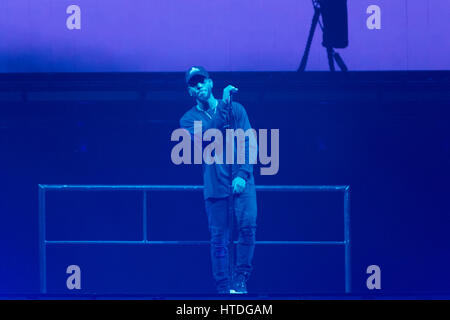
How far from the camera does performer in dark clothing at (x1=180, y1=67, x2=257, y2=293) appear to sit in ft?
10.2

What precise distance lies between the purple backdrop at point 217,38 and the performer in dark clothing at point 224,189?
0.17m

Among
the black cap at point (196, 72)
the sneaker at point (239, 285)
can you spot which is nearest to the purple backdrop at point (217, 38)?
the black cap at point (196, 72)

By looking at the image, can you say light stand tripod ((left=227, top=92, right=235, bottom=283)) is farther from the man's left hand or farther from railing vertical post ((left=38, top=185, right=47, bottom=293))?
railing vertical post ((left=38, top=185, right=47, bottom=293))

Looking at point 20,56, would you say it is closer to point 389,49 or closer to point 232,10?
point 232,10

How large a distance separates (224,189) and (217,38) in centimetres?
70

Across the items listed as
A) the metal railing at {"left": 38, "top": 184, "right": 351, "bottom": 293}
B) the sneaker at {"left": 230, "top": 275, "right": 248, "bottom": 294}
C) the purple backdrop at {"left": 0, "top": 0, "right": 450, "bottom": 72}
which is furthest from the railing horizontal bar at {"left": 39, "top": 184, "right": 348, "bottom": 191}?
the purple backdrop at {"left": 0, "top": 0, "right": 450, "bottom": 72}

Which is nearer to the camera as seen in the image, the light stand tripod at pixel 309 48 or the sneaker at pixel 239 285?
the sneaker at pixel 239 285

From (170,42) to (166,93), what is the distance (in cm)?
39

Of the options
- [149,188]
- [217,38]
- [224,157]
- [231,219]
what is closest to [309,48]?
[217,38]

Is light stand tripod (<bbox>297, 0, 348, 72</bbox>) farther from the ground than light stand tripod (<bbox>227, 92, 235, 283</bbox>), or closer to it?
farther from the ground

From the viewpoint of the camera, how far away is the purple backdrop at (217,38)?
127 inches

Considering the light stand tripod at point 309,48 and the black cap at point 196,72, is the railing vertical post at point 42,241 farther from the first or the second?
the light stand tripod at point 309,48

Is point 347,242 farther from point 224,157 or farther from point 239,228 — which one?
point 224,157

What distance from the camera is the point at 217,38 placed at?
10.7 ft
